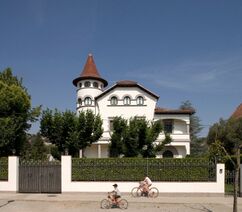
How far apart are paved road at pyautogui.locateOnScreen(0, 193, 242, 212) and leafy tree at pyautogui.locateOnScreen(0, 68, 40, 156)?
7.16 metres

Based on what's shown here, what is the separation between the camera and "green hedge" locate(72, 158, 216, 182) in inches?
770

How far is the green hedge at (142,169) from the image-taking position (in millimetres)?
19547

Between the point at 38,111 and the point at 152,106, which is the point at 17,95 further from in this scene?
the point at 152,106

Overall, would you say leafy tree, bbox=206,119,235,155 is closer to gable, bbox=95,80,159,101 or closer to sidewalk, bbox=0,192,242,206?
gable, bbox=95,80,159,101

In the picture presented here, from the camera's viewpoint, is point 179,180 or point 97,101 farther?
point 97,101

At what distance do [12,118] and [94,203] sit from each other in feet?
40.2

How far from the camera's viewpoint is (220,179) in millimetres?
18984

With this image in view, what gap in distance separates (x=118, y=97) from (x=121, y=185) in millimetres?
19680

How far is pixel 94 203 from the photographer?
16625 millimetres

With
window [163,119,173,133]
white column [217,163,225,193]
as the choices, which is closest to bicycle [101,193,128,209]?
white column [217,163,225,193]

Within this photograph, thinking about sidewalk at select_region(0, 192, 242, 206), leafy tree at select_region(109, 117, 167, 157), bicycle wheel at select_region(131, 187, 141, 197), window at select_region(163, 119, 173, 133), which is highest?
window at select_region(163, 119, 173, 133)

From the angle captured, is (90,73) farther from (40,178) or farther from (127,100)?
(40,178)

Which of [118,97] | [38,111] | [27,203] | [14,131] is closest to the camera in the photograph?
[27,203]

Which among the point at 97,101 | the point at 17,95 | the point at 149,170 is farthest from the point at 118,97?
the point at 149,170
